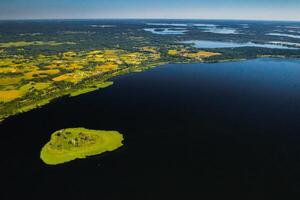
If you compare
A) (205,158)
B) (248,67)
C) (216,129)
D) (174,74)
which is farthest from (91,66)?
(205,158)

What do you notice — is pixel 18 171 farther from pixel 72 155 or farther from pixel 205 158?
pixel 205 158

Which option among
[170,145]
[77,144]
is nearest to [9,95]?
[77,144]

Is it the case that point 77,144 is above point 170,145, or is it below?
above

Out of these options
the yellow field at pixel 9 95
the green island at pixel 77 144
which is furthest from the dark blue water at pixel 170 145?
the yellow field at pixel 9 95

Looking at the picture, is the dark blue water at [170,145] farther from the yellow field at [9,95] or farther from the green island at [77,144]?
the yellow field at [9,95]

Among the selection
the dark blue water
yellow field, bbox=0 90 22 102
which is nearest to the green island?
the dark blue water

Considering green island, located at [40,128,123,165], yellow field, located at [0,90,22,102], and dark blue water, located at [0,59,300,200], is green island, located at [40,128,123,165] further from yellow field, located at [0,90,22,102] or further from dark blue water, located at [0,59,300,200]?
yellow field, located at [0,90,22,102]

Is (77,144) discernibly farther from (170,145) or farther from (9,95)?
(9,95)
